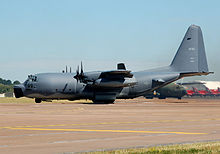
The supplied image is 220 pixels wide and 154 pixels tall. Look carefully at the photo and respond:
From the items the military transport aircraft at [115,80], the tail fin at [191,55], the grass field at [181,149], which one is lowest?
the grass field at [181,149]

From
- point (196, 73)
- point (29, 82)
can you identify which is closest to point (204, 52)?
point (196, 73)

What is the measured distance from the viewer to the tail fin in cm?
7631

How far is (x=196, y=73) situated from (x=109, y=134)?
5703cm

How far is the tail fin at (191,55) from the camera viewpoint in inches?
3004

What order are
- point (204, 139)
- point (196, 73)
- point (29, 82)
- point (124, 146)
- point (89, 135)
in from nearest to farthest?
point (124, 146), point (204, 139), point (89, 135), point (29, 82), point (196, 73)

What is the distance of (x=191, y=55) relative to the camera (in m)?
77.1

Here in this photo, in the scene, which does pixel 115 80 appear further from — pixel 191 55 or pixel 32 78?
pixel 191 55

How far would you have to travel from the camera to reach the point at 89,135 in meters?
19.0

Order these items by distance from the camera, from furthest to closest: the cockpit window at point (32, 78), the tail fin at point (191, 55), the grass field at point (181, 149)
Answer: the tail fin at point (191, 55)
the cockpit window at point (32, 78)
the grass field at point (181, 149)

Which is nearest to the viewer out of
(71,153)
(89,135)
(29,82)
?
(71,153)

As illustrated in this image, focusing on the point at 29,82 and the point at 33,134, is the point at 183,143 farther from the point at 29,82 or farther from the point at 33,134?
the point at 29,82

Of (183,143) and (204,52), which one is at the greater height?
(204,52)

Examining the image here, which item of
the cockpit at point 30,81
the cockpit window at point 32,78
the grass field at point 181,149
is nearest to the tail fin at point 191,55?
the cockpit window at point 32,78

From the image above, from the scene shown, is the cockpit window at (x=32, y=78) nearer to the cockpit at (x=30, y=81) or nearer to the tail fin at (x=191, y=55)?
the cockpit at (x=30, y=81)
